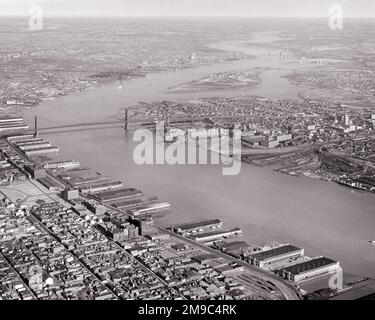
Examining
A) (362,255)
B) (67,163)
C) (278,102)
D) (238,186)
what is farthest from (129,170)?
(278,102)

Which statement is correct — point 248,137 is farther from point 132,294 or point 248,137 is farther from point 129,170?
point 132,294

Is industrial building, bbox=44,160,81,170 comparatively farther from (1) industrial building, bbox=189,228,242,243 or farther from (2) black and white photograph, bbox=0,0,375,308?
(1) industrial building, bbox=189,228,242,243

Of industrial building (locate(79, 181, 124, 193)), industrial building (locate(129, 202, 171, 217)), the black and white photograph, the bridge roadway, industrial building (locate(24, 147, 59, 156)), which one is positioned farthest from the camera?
the bridge roadway

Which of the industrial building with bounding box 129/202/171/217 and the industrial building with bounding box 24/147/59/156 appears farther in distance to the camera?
the industrial building with bounding box 24/147/59/156

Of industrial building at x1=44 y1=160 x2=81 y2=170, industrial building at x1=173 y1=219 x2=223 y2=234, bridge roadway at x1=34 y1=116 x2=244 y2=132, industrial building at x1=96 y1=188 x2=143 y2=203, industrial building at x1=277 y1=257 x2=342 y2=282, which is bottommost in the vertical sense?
industrial building at x1=277 y1=257 x2=342 y2=282

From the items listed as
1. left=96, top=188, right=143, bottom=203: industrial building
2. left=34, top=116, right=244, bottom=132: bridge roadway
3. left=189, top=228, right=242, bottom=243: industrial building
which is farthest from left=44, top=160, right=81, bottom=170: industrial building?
left=189, top=228, right=242, bottom=243: industrial building

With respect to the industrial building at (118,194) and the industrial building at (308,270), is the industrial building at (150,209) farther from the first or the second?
the industrial building at (308,270)

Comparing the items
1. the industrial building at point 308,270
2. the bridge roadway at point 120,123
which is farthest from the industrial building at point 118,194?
the bridge roadway at point 120,123

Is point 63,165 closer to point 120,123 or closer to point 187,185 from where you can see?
point 187,185
